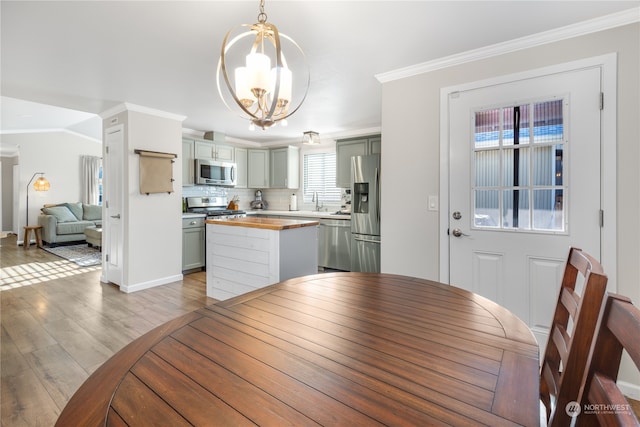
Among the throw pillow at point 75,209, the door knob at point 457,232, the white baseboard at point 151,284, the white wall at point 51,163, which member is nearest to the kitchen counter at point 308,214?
the white baseboard at point 151,284

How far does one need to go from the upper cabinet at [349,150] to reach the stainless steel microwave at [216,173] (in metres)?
1.85

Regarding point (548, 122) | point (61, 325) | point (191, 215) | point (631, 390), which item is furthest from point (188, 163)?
point (631, 390)

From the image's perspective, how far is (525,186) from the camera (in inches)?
86.2

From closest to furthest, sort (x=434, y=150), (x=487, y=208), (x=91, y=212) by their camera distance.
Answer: (x=487, y=208)
(x=434, y=150)
(x=91, y=212)

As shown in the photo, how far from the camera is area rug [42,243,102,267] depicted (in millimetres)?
5469

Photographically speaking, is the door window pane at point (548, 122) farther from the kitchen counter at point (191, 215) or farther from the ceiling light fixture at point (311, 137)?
the kitchen counter at point (191, 215)

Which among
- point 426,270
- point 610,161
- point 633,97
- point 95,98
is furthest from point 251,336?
point 95,98

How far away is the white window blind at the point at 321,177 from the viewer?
5629 mm

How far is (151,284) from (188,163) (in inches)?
75.1

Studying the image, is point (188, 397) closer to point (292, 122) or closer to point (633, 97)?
point (633, 97)

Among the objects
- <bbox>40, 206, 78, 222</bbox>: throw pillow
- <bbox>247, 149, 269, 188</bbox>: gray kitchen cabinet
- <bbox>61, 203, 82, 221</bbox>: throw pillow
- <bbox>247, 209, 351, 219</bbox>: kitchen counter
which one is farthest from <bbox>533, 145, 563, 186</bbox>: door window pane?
<bbox>61, 203, 82, 221</bbox>: throw pillow

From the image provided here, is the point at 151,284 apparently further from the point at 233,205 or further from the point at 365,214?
the point at 365,214

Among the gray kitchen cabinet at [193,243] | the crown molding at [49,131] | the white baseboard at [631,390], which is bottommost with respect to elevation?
the white baseboard at [631,390]

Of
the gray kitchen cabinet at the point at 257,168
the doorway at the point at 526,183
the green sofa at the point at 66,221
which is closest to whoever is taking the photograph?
the doorway at the point at 526,183
